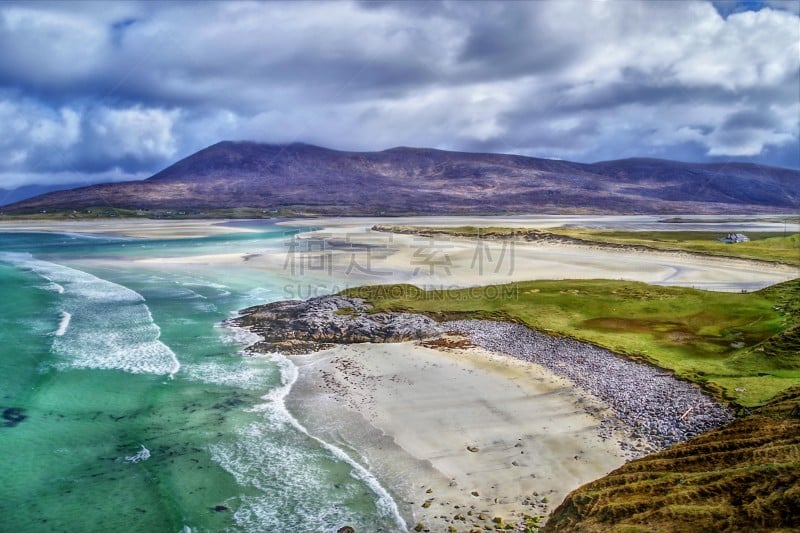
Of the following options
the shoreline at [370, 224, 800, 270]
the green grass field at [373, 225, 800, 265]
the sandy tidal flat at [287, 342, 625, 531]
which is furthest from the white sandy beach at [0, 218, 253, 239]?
the sandy tidal flat at [287, 342, 625, 531]

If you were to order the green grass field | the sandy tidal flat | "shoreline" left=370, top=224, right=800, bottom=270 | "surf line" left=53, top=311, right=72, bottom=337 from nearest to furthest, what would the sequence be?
1. the sandy tidal flat
2. "surf line" left=53, top=311, right=72, bottom=337
3. "shoreline" left=370, top=224, right=800, bottom=270
4. the green grass field

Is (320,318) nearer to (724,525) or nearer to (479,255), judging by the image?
(724,525)

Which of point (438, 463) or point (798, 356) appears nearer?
point (438, 463)

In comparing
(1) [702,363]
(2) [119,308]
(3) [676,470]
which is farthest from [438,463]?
(2) [119,308]

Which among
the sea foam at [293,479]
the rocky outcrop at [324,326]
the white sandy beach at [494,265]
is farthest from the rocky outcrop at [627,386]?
the white sandy beach at [494,265]

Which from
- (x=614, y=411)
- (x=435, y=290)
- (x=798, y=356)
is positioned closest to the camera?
(x=614, y=411)

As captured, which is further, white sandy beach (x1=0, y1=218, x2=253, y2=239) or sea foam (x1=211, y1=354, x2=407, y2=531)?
white sandy beach (x1=0, y1=218, x2=253, y2=239)

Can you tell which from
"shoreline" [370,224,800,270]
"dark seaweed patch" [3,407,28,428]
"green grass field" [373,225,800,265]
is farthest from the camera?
"green grass field" [373,225,800,265]

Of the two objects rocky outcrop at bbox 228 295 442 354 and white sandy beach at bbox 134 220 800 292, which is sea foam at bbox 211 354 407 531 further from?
white sandy beach at bbox 134 220 800 292
